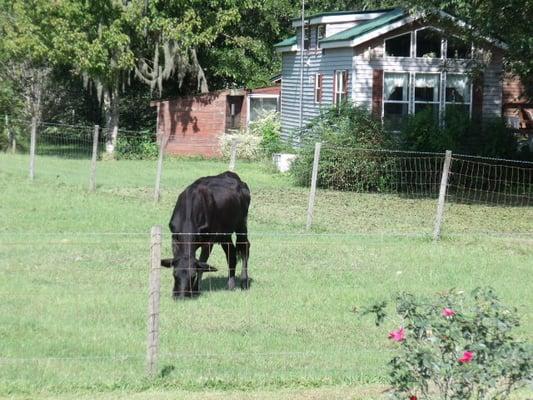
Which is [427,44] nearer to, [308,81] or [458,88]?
[458,88]

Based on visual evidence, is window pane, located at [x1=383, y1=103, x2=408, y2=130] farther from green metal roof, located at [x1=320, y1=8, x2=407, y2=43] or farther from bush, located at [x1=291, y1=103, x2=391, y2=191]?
bush, located at [x1=291, y1=103, x2=391, y2=191]

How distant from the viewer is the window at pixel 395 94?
105 feet

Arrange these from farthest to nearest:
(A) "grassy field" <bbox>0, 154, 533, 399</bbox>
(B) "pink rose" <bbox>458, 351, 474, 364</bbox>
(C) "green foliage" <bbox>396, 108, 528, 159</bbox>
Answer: (C) "green foliage" <bbox>396, 108, 528, 159</bbox>
(A) "grassy field" <bbox>0, 154, 533, 399</bbox>
(B) "pink rose" <bbox>458, 351, 474, 364</bbox>

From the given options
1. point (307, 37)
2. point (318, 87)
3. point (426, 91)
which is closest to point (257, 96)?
point (307, 37)

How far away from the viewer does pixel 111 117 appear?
3800 centimetres

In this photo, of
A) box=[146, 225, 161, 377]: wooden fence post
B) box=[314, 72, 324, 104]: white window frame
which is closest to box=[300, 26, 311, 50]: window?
box=[314, 72, 324, 104]: white window frame

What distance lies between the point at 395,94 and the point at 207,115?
9830mm

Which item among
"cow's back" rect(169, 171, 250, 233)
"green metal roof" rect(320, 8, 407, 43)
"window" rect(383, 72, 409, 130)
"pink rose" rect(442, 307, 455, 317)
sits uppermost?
"green metal roof" rect(320, 8, 407, 43)

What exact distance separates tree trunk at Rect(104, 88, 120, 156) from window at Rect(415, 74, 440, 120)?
11.2m

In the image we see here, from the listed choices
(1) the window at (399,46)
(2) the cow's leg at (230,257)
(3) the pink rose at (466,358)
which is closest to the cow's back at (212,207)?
(2) the cow's leg at (230,257)

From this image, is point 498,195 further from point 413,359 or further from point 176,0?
point 413,359

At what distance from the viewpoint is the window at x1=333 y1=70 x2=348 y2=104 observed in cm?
3303

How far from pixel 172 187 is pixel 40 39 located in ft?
40.9

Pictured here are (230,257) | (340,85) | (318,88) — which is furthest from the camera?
(318,88)
